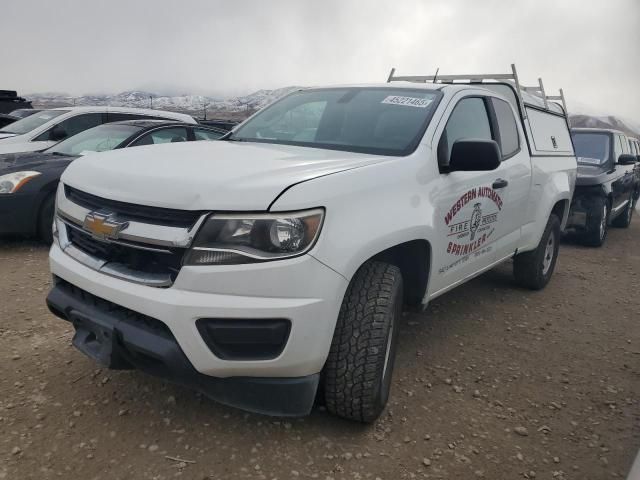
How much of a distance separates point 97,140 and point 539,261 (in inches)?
200

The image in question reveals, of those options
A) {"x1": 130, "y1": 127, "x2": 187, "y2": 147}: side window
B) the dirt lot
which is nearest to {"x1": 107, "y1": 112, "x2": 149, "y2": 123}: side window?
{"x1": 130, "y1": 127, "x2": 187, "y2": 147}: side window

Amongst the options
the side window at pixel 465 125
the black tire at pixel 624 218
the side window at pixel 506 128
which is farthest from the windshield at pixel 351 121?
the black tire at pixel 624 218

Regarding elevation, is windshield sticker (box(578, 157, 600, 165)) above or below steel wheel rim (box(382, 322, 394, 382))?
above

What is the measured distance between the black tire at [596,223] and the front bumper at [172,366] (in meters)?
6.57

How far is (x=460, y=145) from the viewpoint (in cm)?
291

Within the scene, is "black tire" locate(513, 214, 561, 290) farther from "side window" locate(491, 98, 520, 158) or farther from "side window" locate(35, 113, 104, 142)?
"side window" locate(35, 113, 104, 142)

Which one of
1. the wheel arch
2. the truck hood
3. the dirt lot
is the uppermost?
the truck hood

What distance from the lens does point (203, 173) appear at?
7.31ft

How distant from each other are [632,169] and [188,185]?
963cm

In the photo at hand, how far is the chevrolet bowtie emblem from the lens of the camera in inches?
86.7

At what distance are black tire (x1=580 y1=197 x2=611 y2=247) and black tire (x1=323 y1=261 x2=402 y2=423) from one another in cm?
609

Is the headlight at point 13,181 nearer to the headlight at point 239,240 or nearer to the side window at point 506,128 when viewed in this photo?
the headlight at point 239,240

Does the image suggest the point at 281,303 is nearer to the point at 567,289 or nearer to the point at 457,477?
the point at 457,477

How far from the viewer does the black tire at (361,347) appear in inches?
93.0
